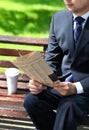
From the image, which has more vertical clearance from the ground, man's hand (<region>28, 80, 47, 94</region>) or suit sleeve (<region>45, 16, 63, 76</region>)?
suit sleeve (<region>45, 16, 63, 76</region>)

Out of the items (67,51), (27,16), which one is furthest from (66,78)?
(27,16)

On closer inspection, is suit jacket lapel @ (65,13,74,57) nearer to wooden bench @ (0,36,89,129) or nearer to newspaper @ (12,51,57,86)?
newspaper @ (12,51,57,86)

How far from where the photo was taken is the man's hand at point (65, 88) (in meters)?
4.68

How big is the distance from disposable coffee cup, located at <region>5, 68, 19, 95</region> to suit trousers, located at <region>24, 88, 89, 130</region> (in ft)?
1.34

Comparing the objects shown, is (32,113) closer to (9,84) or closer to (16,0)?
(9,84)

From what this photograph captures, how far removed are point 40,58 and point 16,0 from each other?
22.4ft

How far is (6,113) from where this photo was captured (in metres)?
5.27

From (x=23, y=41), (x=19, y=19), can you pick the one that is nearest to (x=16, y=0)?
(x=19, y=19)

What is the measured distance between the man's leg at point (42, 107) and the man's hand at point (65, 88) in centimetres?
21

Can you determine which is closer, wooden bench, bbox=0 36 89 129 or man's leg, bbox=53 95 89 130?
man's leg, bbox=53 95 89 130

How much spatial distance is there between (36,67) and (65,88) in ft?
1.17

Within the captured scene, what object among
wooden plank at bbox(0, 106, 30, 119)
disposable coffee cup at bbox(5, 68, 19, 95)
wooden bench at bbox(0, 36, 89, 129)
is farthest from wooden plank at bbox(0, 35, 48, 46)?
wooden plank at bbox(0, 106, 30, 119)

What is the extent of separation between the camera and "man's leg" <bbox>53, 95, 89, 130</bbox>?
4.64 m

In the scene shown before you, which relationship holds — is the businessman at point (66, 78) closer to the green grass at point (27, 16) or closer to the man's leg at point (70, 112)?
the man's leg at point (70, 112)
